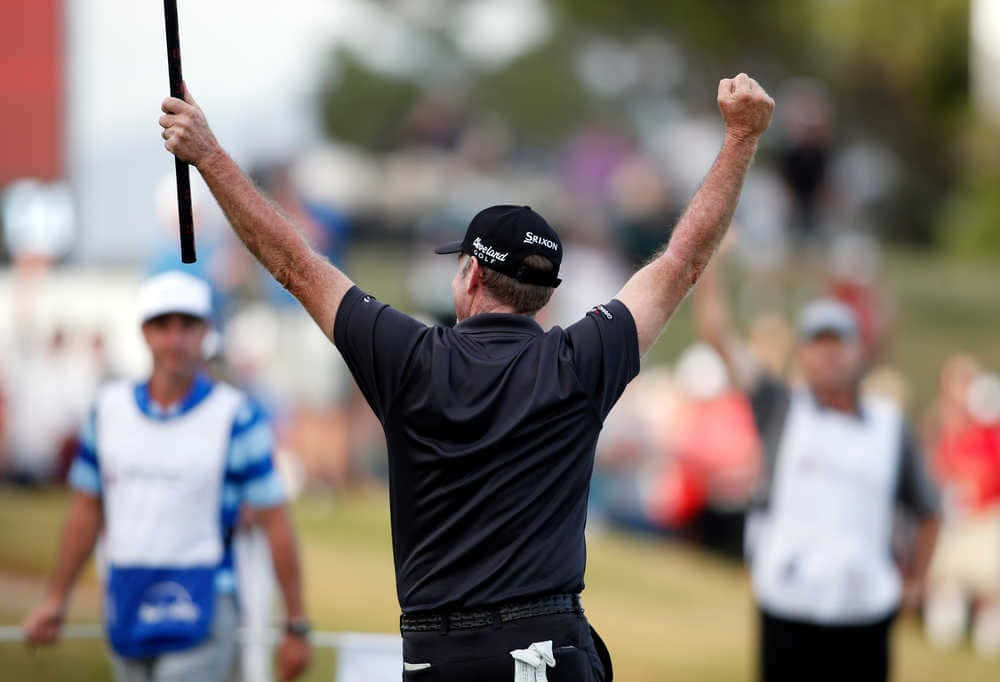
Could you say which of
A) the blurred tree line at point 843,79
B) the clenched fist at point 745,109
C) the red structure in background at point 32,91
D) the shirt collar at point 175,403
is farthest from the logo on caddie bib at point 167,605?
the blurred tree line at point 843,79

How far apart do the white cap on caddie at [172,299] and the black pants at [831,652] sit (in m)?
3.02

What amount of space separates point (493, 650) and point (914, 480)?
3.83 m

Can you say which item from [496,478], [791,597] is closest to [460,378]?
[496,478]

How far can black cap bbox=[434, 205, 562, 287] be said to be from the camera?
3889 millimetres

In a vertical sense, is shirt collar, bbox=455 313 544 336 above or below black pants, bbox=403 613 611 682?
above

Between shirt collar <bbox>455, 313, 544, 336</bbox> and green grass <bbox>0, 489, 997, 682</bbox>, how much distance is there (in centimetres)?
507

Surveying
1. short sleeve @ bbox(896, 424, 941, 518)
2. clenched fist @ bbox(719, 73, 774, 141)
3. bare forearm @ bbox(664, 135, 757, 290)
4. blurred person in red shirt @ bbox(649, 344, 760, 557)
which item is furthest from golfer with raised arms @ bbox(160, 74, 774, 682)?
blurred person in red shirt @ bbox(649, 344, 760, 557)

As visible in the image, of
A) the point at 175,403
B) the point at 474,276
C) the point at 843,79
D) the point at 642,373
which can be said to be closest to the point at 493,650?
the point at 474,276

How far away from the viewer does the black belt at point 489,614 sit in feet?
12.2

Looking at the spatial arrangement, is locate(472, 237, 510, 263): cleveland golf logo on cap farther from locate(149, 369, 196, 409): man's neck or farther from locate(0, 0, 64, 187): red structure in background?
locate(0, 0, 64, 187): red structure in background

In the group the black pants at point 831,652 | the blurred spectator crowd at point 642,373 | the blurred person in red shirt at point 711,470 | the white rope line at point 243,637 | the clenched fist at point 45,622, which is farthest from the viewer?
the blurred person in red shirt at point 711,470

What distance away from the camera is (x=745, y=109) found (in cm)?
400

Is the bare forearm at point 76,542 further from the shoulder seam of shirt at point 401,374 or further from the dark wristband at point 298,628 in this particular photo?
the shoulder seam of shirt at point 401,374

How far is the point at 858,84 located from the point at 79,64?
22481 millimetres
